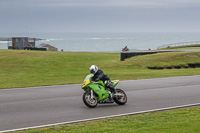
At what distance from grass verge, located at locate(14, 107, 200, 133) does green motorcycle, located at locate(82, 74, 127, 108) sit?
1.92m

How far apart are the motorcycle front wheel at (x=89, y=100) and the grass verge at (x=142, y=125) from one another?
189 centimetres

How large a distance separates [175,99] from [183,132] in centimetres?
685

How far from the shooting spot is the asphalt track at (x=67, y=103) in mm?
10398

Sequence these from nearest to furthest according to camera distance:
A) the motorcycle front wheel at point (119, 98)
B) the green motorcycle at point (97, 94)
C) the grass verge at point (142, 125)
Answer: the grass verge at point (142, 125)
the green motorcycle at point (97, 94)
the motorcycle front wheel at point (119, 98)

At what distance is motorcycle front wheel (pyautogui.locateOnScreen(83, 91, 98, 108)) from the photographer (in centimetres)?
1217

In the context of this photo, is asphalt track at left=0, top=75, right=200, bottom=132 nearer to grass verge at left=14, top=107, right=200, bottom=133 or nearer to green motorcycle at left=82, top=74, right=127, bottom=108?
green motorcycle at left=82, top=74, right=127, bottom=108

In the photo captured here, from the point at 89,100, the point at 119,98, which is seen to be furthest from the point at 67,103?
the point at 119,98

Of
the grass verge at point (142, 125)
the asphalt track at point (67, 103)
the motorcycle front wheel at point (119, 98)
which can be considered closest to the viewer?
the grass verge at point (142, 125)

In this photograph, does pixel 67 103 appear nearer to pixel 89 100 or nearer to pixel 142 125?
pixel 89 100

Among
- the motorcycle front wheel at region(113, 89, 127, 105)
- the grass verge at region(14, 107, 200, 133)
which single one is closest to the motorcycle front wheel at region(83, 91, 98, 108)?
the motorcycle front wheel at region(113, 89, 127, 105)

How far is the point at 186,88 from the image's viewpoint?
18078mm

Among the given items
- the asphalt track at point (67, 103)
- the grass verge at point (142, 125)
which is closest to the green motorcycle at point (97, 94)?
the asphalt track at point (67, 103)

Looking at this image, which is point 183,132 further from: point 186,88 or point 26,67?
point 26,67

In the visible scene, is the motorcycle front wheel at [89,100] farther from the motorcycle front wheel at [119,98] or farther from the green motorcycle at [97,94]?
the motorcycle front wheel at [119,98]
